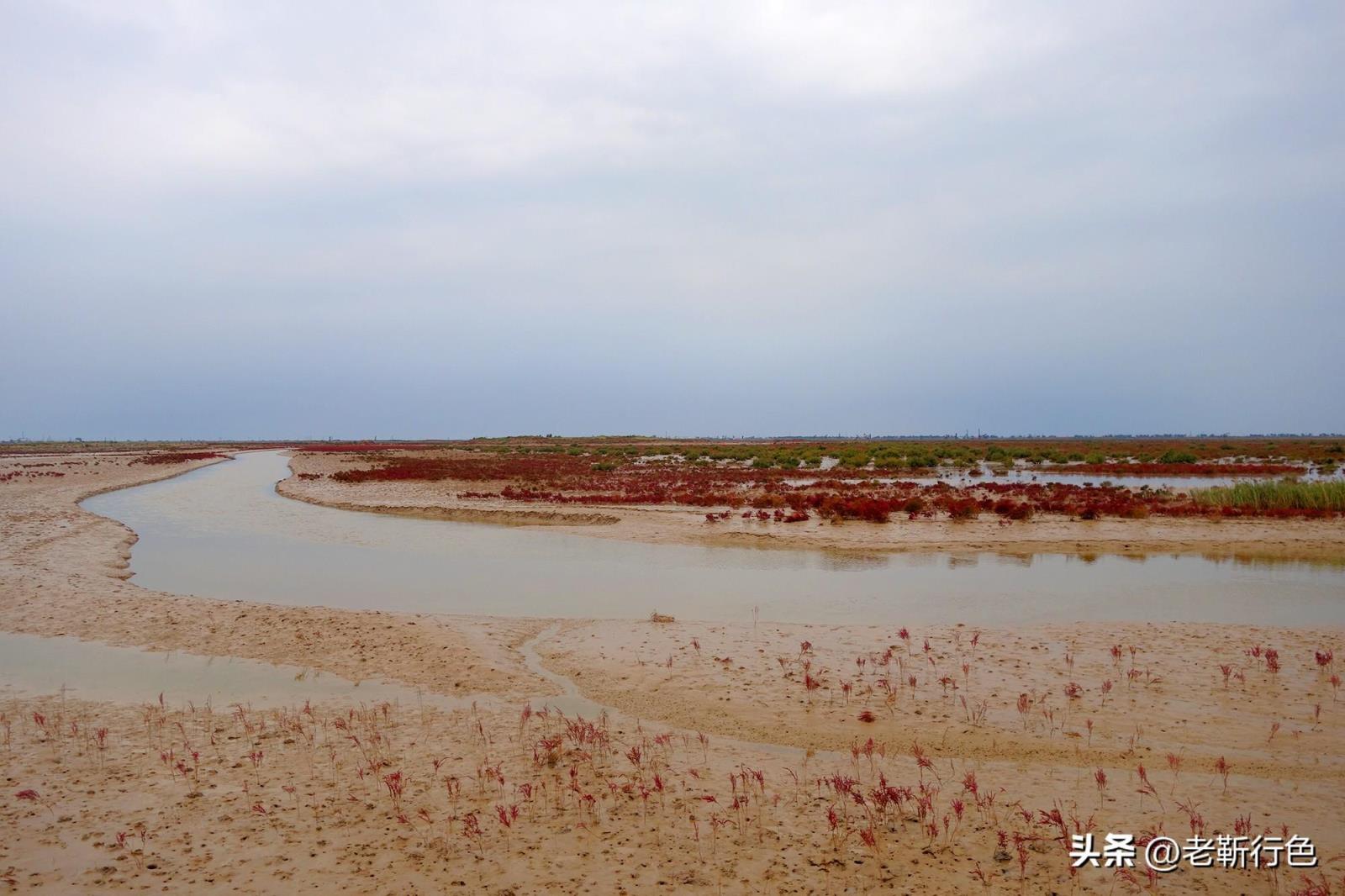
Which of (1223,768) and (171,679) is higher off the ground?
(1223,768)

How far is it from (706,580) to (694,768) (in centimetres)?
1062

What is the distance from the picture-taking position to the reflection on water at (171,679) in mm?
9562

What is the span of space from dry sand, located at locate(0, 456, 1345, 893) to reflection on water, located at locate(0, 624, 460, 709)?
0.41 metres

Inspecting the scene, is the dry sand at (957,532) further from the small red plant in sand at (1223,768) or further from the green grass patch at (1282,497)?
the small red plant in sand at (1223,768)

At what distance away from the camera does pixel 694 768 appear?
727cm

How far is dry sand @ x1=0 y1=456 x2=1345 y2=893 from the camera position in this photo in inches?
218

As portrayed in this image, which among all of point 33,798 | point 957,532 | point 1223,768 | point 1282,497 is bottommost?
point 33,798

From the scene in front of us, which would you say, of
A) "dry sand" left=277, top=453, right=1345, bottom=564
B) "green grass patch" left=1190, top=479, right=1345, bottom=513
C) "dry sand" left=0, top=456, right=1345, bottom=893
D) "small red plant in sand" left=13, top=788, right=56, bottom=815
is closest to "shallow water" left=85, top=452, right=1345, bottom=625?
"dry sand" left=277, top=453, right=1345, bottom=564

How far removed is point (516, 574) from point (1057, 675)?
12.6 m

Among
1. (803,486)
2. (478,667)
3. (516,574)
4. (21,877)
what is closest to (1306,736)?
(478,667)

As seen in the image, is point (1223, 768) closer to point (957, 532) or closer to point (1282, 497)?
point (957, 532)

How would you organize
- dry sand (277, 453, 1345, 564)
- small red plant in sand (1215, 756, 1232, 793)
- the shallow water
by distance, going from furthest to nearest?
dry sand (277, 453, 1345, 564) → the shallow water → small red plant in sand (1215, 756, 1232, 793)

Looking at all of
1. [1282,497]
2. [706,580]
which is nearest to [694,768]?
[706,580]

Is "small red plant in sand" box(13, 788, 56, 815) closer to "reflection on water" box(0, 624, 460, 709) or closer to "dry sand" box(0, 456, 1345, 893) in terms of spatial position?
"dry sand" box(0, 456, 1345, 893)
